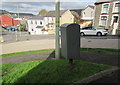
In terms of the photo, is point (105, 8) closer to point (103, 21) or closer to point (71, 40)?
point (103, 21)

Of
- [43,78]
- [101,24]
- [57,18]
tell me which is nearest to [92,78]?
[43,78]

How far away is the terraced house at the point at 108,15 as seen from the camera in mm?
22406

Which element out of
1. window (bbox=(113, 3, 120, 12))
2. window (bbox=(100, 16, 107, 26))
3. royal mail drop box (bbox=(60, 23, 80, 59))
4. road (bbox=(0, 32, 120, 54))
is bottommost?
road (bbox=(0, 32, 120, 54))

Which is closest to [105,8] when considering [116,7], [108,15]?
[108,15]

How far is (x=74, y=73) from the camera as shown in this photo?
13.3ft

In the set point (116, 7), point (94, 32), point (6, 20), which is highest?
point (6, 20)

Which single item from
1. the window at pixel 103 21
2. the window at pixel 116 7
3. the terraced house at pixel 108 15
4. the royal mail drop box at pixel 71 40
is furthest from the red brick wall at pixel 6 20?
the royal mail drop box at pixel 71 40

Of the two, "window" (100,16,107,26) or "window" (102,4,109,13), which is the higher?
"window" (102,4,109,13)

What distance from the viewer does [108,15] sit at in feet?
78.4

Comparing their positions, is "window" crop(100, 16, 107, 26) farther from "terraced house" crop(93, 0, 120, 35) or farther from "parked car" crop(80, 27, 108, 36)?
"parked car" crop(80, 27, 108, 36)

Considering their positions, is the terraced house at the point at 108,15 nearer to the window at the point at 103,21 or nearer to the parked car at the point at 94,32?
the window at the point at 103,21

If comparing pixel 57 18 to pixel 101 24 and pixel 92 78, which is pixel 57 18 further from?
pixel 101 24

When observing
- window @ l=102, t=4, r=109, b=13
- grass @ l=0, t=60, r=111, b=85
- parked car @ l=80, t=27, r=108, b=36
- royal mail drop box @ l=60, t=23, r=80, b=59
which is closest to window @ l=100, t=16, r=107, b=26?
window @ l=102, t=4, r=109, b=13

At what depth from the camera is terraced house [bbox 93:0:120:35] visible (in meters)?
22.4
